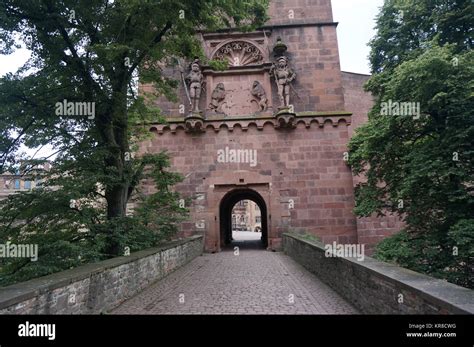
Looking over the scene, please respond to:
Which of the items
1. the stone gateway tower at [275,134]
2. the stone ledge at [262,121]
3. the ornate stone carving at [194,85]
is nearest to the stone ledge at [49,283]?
the stone gateway tower at [275,134]

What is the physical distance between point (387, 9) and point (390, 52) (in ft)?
5.80

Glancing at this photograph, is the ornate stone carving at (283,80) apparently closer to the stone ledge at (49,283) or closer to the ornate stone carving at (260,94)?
the ornate stone carving at (260,94)

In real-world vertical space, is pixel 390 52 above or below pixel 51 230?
above

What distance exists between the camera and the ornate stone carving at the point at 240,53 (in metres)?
15.6

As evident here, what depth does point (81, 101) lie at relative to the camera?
7.34 meters

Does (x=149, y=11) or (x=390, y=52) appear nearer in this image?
(x=149, y=11)

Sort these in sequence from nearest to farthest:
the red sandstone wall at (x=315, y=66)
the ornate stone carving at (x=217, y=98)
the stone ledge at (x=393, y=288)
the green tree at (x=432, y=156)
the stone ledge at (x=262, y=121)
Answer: the stone ledge at (x=393, y=288) → the green tree at (x=432, y=156) → the stone ledge at (x=262, y=121) → the red sandstone wall at (x=315, y=66) → the ornate stone carving at (x=217, y=98)

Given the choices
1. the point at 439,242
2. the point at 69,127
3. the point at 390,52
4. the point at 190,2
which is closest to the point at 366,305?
the point at 439,242

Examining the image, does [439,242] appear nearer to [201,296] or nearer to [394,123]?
[394,123]

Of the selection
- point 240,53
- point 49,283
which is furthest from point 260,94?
point 49,283

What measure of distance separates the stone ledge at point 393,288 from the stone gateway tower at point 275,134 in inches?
289

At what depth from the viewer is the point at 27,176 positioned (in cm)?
666

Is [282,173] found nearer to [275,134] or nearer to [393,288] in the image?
[275,134]

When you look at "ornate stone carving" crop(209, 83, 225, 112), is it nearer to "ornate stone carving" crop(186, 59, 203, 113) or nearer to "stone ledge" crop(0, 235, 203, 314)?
"ornate stone carving" crop(186, 59, 203, 113)
